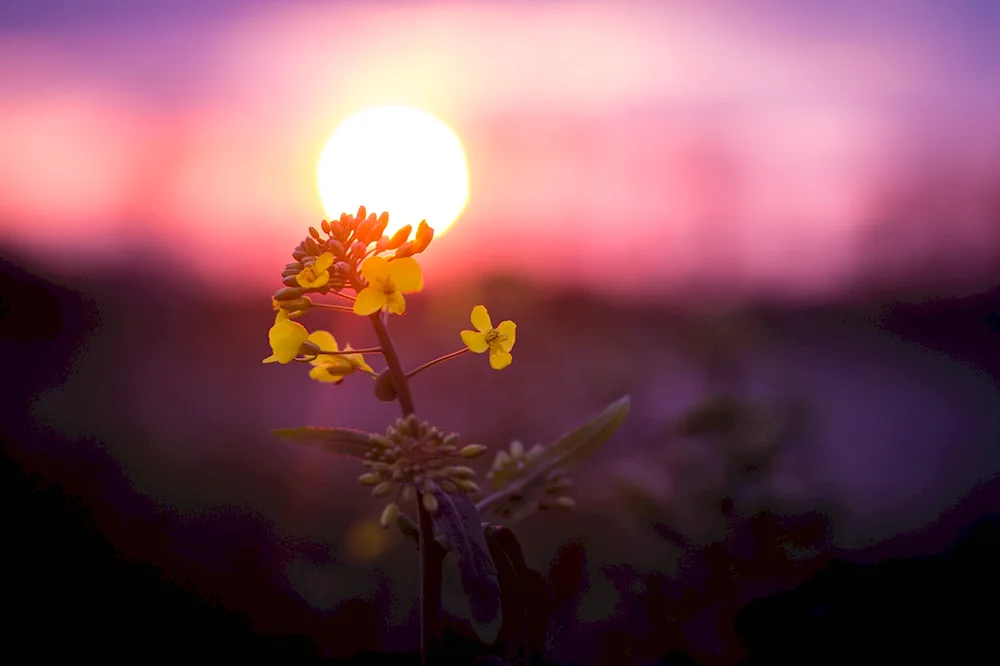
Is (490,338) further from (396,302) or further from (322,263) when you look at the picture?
(322,263)

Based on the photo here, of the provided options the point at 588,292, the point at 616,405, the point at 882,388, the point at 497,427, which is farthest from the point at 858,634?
the point at 588,292

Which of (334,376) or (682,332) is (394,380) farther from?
(682,332)

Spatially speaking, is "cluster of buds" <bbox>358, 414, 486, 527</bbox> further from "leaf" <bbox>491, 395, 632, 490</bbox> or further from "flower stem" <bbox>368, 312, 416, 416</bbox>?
"leaf" <bbox>491, 395, 632, 490</bbox>

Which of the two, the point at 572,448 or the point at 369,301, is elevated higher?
the point at 369,301

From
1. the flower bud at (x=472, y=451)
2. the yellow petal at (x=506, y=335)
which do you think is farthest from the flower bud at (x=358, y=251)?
the flower bud at (x=472, y=451)

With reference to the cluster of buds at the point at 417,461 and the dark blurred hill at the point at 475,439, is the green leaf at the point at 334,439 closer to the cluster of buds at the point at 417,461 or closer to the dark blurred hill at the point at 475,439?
the cluster of buds at the point at 417,461

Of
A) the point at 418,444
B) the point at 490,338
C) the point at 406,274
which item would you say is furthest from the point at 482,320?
the point at 418,444
